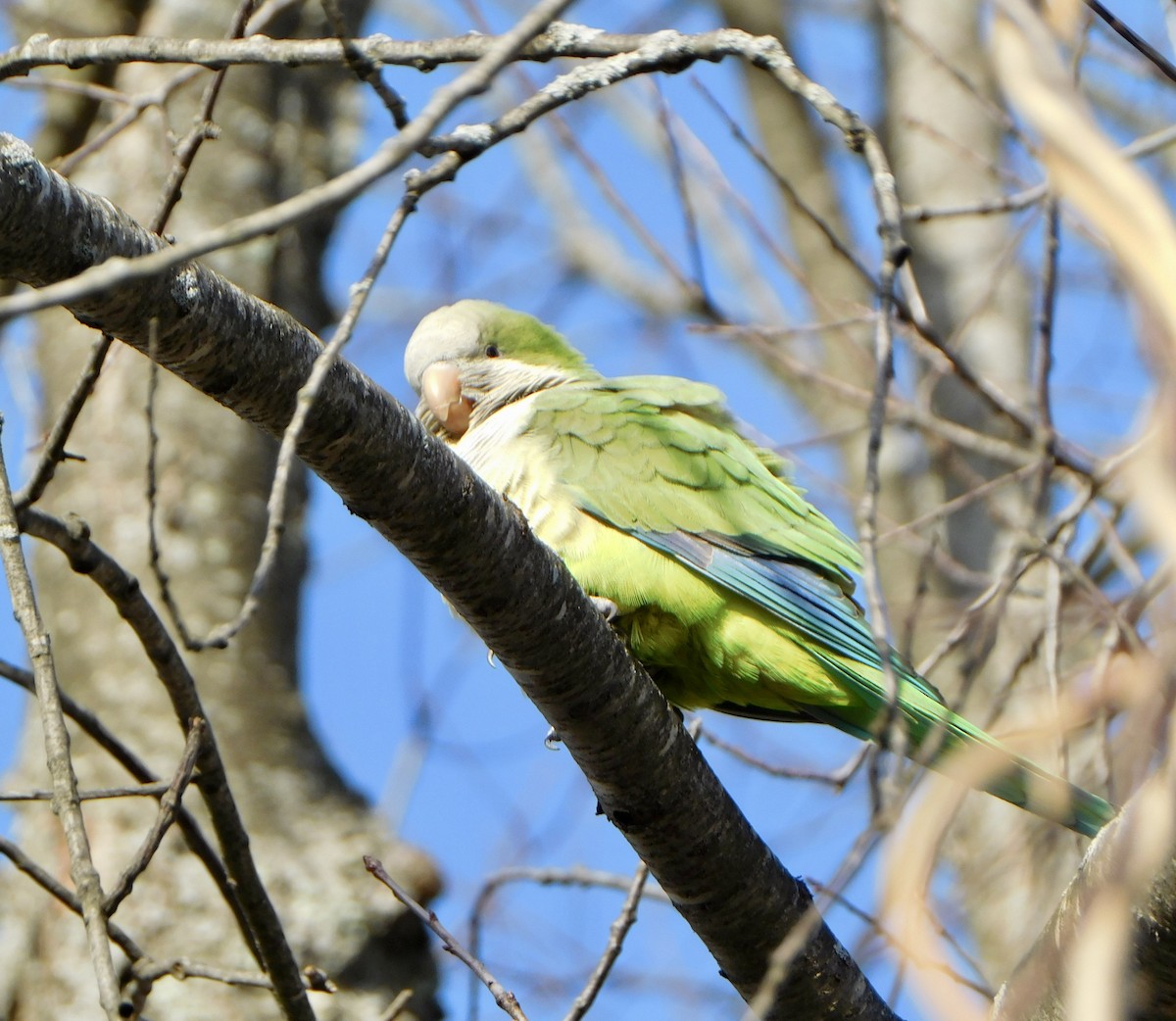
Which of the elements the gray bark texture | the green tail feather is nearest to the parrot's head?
the gray bark texture

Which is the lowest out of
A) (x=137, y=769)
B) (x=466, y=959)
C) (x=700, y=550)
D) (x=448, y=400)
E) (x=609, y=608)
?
(x=466, y=959)

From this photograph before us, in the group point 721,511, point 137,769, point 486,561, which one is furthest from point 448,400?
point 486,561

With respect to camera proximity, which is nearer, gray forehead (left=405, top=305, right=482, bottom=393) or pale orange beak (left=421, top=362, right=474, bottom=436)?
pale orange beak (left=421, top=362, right=474, bottom=436)

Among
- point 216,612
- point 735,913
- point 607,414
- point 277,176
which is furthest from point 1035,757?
point 277,176

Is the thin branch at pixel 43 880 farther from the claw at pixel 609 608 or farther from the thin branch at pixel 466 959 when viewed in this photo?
the claw at pixel 609 608

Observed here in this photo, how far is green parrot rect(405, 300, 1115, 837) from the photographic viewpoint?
3.07m

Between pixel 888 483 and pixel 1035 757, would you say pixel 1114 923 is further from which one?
pixel 888 483

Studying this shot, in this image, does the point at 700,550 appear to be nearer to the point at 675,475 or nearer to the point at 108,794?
the point at 675,475

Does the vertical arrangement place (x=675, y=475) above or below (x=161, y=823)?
above

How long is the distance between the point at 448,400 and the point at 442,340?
9.9 inches

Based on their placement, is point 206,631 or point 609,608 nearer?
Result: point 609,608

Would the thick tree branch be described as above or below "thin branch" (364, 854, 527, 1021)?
above

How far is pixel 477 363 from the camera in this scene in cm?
403

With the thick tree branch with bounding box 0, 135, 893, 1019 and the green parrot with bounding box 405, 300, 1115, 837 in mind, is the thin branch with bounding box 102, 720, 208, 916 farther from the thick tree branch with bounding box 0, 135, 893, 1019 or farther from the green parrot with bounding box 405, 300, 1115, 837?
the green parrot with bounding box 405, 300, 1115, 837
